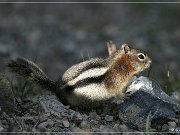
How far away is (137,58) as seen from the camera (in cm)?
711

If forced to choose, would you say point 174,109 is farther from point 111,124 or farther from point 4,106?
point 4,106

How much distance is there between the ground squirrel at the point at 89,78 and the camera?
6410 millimetres

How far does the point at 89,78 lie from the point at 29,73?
2.44 feet

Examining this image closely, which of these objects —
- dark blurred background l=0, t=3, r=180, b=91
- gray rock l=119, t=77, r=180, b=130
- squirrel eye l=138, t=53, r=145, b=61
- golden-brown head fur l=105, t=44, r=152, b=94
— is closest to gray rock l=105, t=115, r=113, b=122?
gray rock l=119, t=77, r=180, b=130

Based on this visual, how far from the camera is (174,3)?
15.7 m

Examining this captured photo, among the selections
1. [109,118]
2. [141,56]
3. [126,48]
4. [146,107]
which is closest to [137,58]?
[141,56]

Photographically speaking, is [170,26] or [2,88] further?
[170,26]

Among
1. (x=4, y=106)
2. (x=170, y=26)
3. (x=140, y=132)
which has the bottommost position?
(x=140, y=132)

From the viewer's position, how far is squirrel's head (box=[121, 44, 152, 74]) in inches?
275

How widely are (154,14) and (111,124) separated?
9813mm

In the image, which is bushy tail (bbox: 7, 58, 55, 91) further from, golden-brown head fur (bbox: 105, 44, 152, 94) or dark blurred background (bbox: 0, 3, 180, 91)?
dark blurred background (bbox: 0, 3, 180, 91)

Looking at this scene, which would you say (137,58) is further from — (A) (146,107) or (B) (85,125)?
(B) (85,125)

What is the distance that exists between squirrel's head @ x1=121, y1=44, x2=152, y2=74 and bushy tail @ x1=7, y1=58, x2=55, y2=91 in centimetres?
97

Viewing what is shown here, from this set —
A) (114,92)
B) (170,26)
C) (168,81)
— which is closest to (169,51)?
(170,26)
